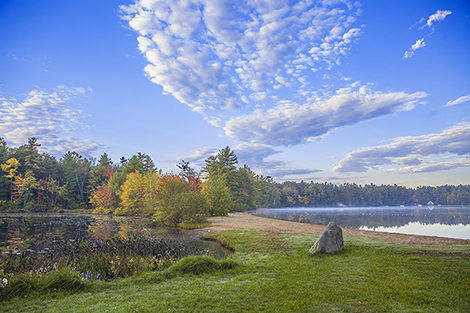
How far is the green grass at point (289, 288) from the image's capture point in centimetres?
407

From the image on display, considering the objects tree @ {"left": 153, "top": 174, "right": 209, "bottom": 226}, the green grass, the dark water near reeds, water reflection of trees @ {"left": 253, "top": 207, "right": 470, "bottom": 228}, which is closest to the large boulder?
the green grass

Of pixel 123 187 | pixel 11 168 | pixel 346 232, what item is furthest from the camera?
pixel 11 168

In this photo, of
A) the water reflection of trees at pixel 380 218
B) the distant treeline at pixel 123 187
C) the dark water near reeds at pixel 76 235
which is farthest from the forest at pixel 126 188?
the water reflection of trees at pixel 380 218

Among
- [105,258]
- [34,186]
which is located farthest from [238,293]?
[34,186]

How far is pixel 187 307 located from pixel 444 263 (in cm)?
626

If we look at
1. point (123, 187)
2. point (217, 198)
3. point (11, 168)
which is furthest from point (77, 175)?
point (217, 198)

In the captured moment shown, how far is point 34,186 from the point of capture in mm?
38188

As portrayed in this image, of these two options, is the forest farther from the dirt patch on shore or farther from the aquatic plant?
the aquatic plant

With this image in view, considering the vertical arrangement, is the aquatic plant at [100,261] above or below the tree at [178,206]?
below

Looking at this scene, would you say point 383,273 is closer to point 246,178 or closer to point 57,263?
point 57,263

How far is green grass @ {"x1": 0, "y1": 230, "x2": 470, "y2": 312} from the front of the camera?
13.4 ft

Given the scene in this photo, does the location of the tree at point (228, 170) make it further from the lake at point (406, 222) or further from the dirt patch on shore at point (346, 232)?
the dirt patch on shore at point (346, 232)

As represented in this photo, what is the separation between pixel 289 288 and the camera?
4922 millimetres

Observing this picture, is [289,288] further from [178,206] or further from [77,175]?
[77,175]
